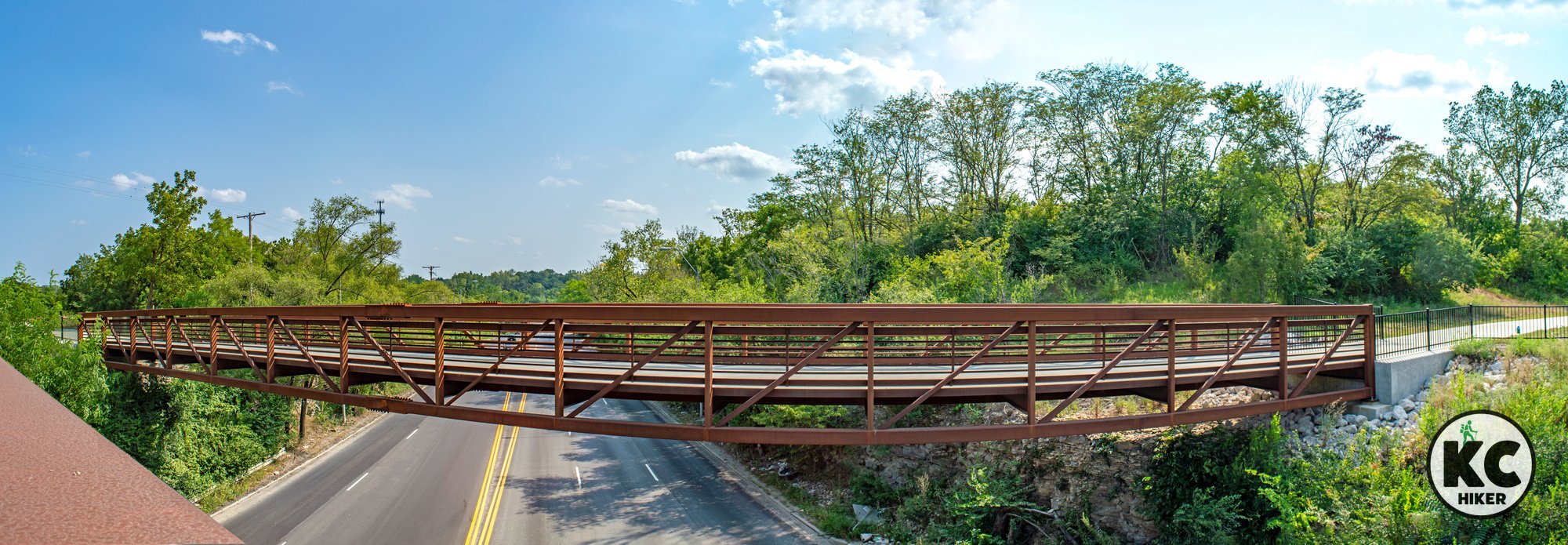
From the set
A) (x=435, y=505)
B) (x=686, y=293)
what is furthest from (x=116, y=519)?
(x=686, y=293)

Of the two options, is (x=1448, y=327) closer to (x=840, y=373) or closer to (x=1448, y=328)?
(x=1448, y=328)

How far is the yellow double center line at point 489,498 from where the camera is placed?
52.0 ft

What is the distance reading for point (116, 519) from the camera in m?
1.12

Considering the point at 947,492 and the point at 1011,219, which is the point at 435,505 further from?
the point at 1011,219

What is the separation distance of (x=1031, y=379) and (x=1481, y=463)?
680cm

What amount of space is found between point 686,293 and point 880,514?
60.5 ft

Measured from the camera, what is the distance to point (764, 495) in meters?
19.4

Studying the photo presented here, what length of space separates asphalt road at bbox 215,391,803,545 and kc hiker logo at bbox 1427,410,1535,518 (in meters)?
11.1

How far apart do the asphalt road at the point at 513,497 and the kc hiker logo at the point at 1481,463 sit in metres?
11.1

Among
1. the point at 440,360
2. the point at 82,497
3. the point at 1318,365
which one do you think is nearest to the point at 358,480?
the point at 440,360

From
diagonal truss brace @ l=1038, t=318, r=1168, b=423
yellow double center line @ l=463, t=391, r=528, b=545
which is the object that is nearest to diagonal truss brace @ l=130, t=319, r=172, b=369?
yellow double center line @ l=463, t=391, r=528, b=545

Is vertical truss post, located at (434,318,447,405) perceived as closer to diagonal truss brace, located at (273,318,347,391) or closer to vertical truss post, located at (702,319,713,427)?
diagonal truss brace, located at (273,318,347,391)

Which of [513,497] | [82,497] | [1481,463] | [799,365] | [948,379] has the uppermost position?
[82,497]

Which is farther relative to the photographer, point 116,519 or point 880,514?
point 880,514
